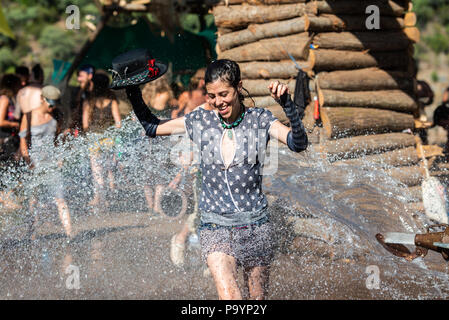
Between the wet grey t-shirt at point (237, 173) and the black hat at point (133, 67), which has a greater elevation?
the black hat at point (133, 67)

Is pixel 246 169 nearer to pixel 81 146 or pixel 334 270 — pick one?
pixel 334 270

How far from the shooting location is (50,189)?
236 inches

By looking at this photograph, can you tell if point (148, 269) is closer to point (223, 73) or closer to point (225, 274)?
point (225, 274)

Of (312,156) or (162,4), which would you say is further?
(162,4)

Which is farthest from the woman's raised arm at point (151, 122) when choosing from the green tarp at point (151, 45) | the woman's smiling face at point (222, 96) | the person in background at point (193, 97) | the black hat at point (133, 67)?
the green tarp at point (151, 45)

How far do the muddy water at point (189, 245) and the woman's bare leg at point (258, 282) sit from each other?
2.72 feet

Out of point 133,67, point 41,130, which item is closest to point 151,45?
point 41,130

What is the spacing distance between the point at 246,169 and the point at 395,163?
415cm

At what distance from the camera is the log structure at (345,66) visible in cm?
692

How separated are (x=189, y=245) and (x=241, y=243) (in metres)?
2.40

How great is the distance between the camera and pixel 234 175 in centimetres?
371

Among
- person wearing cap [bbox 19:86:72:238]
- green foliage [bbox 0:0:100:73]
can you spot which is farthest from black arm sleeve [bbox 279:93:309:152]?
green foliage [bbox 0:0:100:73]

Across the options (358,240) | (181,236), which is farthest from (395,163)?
(181,236)

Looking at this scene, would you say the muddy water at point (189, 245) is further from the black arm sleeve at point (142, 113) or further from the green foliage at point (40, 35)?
the green foliage at point (40, 35)
